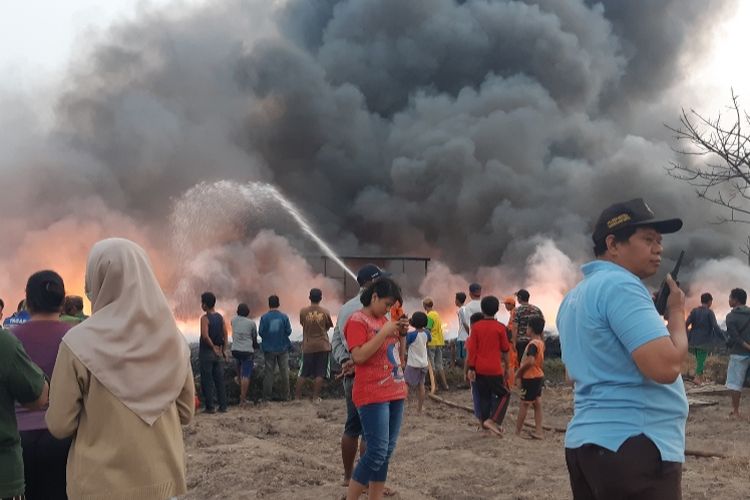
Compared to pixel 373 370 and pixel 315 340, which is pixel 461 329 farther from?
pixel 373 370

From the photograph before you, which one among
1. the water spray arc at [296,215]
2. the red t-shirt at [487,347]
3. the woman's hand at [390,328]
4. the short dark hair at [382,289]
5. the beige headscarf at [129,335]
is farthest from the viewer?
the water spray arc at [296,215]

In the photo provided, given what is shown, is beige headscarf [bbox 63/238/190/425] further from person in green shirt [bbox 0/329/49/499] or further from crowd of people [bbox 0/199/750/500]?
person in green shirt [bbox 0/329/49/499]

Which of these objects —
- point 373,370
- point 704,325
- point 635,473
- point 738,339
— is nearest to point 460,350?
point 704,325

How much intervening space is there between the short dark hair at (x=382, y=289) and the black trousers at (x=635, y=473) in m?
2.53

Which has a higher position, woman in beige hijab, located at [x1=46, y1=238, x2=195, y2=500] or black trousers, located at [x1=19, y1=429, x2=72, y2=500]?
woman in beige hijab, located at [x1=46, y1=238, x2=195, y2=500]

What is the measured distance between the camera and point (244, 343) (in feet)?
35.3

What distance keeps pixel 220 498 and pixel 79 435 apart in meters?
3.66

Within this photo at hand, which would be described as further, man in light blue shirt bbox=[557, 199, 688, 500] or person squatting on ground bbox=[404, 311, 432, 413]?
person squatting on ground bbox=[404, 311, 432, 413]

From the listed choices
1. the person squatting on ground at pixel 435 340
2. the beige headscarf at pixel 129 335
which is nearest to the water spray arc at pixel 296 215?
the person squatting on ground at pixel 435 340

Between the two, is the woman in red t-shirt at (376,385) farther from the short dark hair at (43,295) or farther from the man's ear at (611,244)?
the man's ear at (611,244)

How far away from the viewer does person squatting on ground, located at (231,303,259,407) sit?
35.3ft

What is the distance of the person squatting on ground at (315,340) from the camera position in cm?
1084

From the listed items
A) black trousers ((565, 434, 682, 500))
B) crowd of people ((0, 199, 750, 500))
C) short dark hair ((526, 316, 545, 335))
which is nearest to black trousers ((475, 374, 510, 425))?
short dark hair ((526, 316, 545, 335))

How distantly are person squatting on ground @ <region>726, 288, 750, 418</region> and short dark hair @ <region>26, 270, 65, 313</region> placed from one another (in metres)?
8.03
